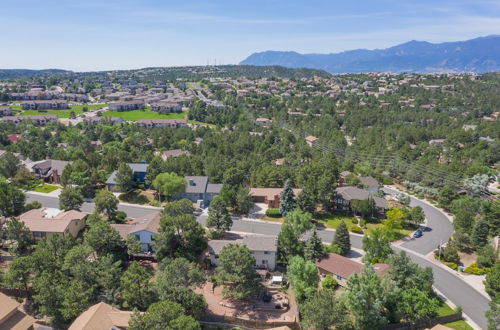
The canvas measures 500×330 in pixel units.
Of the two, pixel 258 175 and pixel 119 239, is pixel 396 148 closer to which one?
pixel 258 175

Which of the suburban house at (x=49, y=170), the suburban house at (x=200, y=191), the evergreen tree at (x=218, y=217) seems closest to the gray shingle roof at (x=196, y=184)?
the suburban house at (x=200, y=191)

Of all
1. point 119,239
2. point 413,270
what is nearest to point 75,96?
point 119,239

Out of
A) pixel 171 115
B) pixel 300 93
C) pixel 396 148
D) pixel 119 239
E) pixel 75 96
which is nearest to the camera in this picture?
pixel 119 239

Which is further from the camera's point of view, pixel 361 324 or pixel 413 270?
pixel 413 270

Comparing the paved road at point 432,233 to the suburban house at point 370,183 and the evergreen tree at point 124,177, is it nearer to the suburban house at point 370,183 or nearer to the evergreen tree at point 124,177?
the suburban house at point 370,183

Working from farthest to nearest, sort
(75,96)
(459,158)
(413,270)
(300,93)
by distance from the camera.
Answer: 1. (300,93)
2. (75,96)
3. (459,158)
4. (413,270)

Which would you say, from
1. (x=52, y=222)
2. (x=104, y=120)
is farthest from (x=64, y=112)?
(x=52, y=222)
